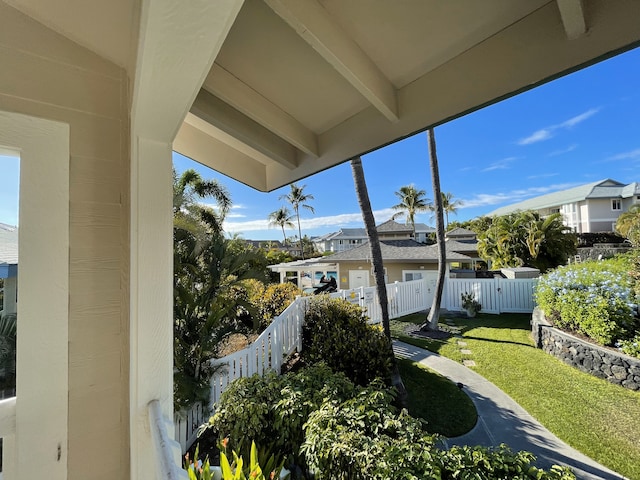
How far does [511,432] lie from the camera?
3.68 m

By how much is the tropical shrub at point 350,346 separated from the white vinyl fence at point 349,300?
508 mm

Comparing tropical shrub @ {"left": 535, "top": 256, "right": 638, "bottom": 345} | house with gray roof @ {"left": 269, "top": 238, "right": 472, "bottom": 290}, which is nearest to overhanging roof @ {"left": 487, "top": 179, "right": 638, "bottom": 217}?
house with gray roof @ {"left": 269, "top": 238, "right": 472, "bottom": 290}

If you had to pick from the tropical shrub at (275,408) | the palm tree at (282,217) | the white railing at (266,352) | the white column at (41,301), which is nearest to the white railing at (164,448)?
the white column at (41,301)

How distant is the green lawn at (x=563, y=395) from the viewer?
3.33 m

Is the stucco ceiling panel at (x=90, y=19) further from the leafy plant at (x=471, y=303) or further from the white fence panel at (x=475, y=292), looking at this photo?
the white fence panel at (x=475, y=292)

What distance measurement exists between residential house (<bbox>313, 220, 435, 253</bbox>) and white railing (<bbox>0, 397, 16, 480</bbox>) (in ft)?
70.0

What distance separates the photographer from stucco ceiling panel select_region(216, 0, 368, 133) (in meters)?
1.46

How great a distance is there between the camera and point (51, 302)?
117cm

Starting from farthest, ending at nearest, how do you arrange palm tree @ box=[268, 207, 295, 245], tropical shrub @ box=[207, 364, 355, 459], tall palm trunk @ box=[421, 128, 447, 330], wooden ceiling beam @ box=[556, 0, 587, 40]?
1. palm tree @ box=[268, 207, 295, 245]
2. tall palm trunk @ box=[421, 128, 447, 330]
3. tropical shrub @ box=[207, 364, 355, 459]
4. wooden ceiling beam @ box=[556, 0, 587, 40]

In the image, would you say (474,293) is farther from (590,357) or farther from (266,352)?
(266,352)

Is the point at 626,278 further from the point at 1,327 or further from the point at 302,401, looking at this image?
the point at 1,327

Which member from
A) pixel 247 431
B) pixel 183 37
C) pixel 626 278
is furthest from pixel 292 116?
pixel 626 278

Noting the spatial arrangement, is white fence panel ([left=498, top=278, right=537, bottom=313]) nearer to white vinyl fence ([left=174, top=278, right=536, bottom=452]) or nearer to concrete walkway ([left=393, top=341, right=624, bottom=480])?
white vinyl fence ([left=174, top=278, right=536, bottom=452])

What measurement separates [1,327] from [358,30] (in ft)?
6.86
